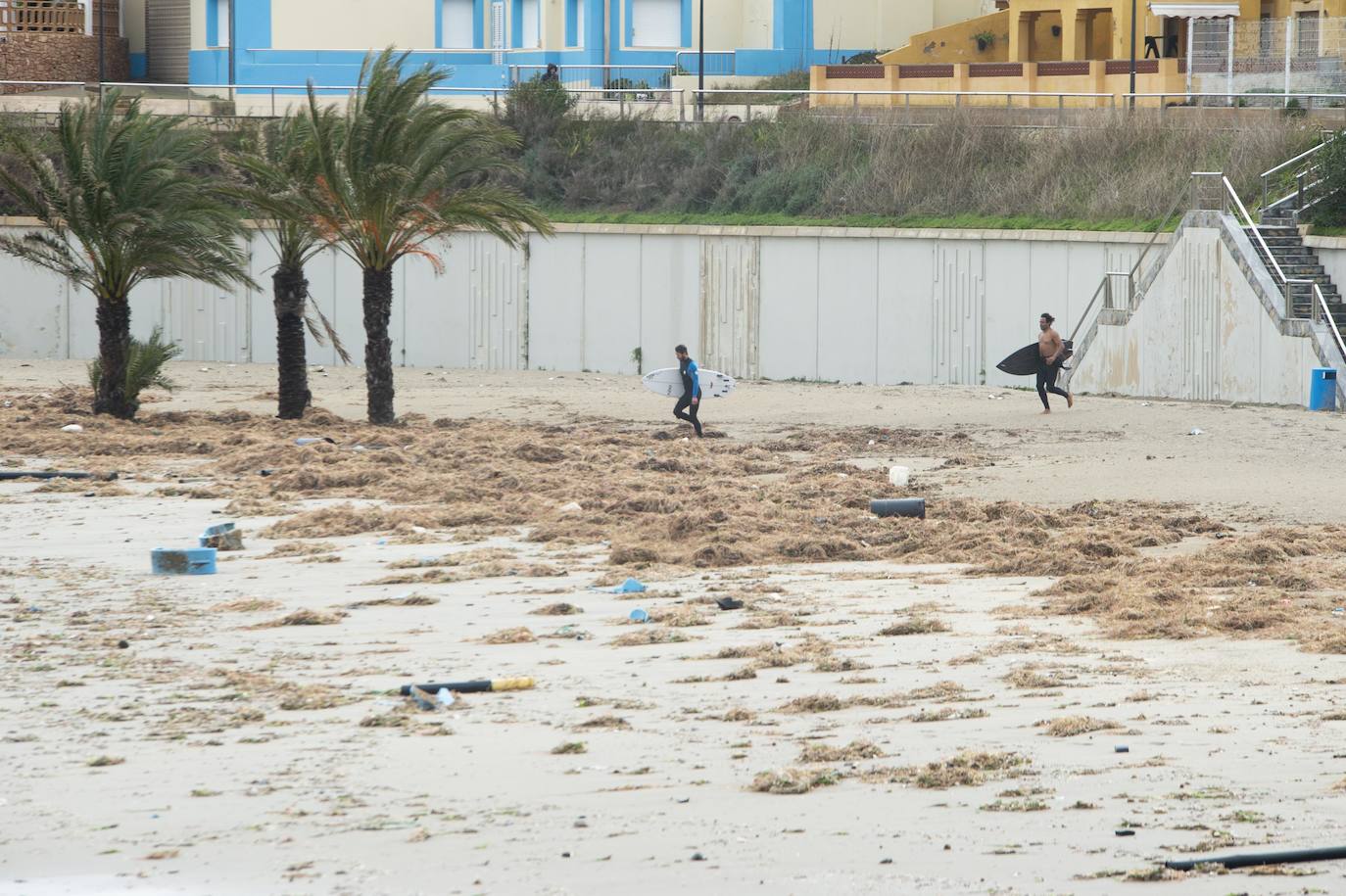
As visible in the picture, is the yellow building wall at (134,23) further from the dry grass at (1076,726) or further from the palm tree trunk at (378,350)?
the dry grass at (1076,726)

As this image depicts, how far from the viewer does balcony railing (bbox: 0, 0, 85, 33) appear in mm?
51812

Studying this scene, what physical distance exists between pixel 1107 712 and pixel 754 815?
2370mm

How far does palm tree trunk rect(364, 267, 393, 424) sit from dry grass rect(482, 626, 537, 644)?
1396cm

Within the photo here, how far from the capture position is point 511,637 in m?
11.4

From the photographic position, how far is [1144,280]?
2834 centimetres

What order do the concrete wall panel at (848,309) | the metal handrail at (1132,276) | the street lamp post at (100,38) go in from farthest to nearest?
the street lamp post at (100,38) < the concrete wall panel at (848,309) < the metal handrail at (1132,276)

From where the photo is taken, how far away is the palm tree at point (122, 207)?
24.5 meters

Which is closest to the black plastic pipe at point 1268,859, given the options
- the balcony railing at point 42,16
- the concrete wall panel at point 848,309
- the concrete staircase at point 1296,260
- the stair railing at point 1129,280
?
the concrete staircase at point 1296,260

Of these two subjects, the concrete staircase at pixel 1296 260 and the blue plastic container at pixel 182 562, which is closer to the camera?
the blue plastic container at pixel 182 562

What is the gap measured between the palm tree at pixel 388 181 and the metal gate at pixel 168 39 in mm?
34446

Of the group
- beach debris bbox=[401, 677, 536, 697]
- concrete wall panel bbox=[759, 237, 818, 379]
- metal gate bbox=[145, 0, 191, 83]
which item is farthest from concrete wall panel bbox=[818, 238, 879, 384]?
metal gate bbox=[145, 0, 191, 83]

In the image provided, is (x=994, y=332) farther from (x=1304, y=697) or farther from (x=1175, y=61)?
(x=1304, y=697)

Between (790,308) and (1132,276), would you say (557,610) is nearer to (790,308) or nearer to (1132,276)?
(1132,276)

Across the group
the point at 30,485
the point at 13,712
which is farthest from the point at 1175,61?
the point at 13,712
